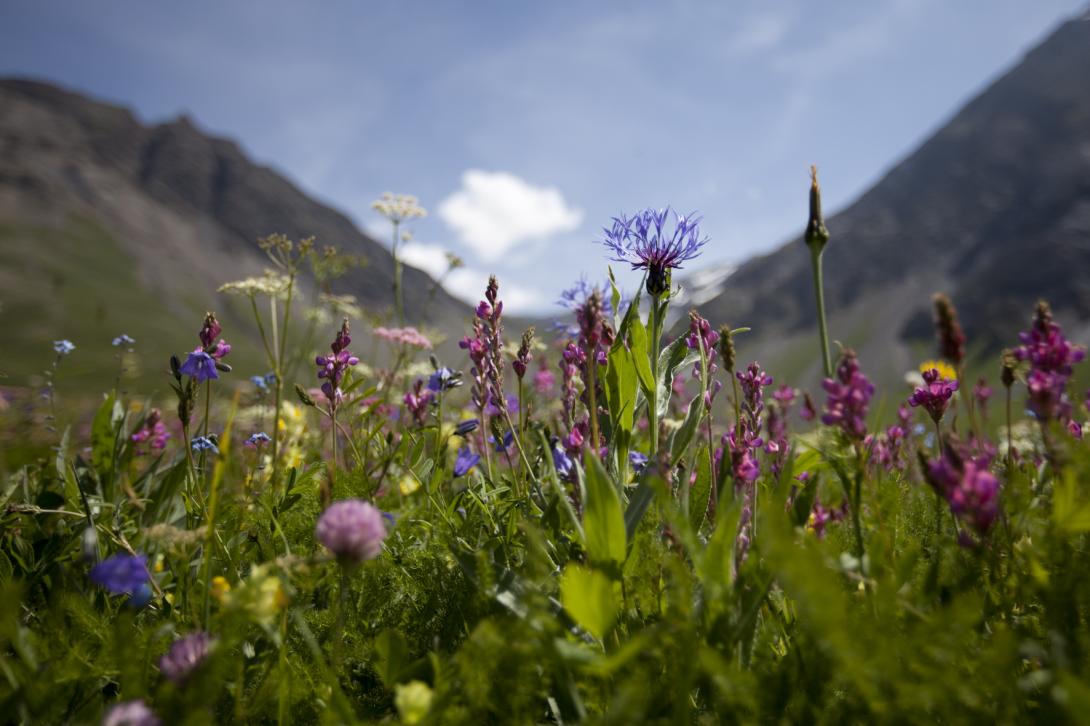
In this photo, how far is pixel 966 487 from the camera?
1.28 meters

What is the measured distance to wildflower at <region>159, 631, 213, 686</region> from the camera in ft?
3.94

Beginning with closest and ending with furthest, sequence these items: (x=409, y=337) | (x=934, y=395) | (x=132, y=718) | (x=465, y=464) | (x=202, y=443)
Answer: (x=132, y=718) → (x=934, y=395) → (x=202, y=443) → (x=465, y=464) → (x=409, y=337)

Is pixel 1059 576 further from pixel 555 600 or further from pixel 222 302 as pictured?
pixel 222 302

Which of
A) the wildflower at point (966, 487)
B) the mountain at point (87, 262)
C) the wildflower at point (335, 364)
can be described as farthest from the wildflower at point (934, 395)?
the mountain at point (87, 262)

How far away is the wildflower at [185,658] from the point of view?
3.94ft

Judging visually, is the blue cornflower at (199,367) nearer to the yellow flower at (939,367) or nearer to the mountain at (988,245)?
the yellow flower at (939,367)

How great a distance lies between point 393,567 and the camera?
195 centimetres

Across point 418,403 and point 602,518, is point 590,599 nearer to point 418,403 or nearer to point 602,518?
point 602,518

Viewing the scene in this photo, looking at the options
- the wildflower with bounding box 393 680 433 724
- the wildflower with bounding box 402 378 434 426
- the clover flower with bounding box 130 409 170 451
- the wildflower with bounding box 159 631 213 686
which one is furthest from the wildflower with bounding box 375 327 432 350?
the wildflower with bounding box 393 680 433 724

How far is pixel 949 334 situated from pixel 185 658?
193cm

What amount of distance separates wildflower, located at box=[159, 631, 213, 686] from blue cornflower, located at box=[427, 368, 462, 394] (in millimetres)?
1709

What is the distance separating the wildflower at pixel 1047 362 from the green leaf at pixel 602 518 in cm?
104

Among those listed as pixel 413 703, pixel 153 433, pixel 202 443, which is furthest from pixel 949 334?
pixel 153 433

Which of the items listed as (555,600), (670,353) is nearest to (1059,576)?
(555,600)
